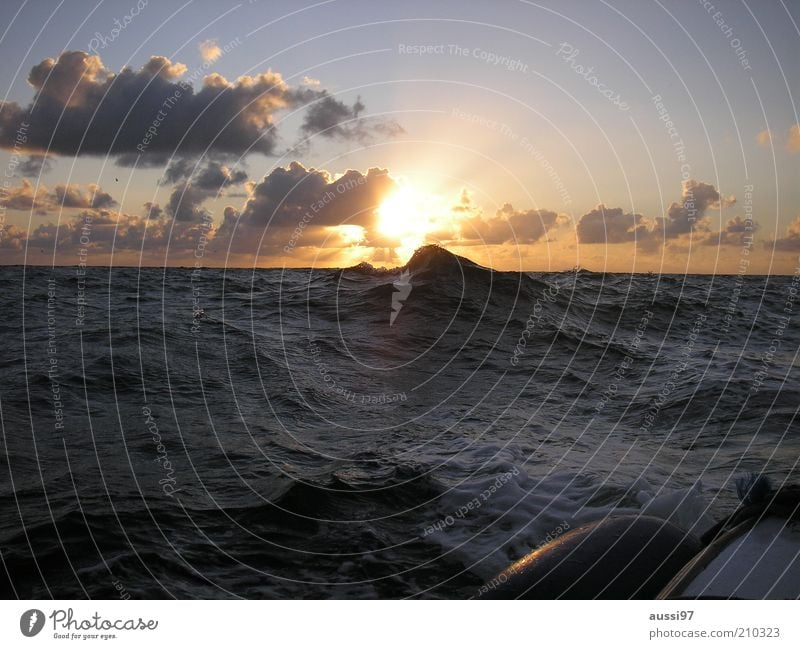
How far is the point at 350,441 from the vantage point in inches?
407

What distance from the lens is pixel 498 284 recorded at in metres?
25.0

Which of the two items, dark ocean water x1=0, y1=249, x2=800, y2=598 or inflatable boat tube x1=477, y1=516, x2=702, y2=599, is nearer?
inflatable boat tube x1=477, y1=516, x2=702, y2=599

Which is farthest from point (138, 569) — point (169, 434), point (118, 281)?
point (118, 281)

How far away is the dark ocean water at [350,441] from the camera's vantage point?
20.6ft

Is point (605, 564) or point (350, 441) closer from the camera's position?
point (605, 564)

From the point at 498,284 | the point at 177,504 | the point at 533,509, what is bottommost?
the point at 533,509

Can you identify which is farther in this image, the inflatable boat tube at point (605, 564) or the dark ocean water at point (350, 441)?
the dark ocean water at point (350, 441)

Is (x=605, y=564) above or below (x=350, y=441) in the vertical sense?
below

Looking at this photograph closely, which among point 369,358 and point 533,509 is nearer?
point 533,509

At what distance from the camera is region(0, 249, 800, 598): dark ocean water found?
6.29 metres

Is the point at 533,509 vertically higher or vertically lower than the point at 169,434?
lower

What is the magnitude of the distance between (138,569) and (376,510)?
109 inches

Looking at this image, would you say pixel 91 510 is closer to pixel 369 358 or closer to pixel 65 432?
pixel 65 432
